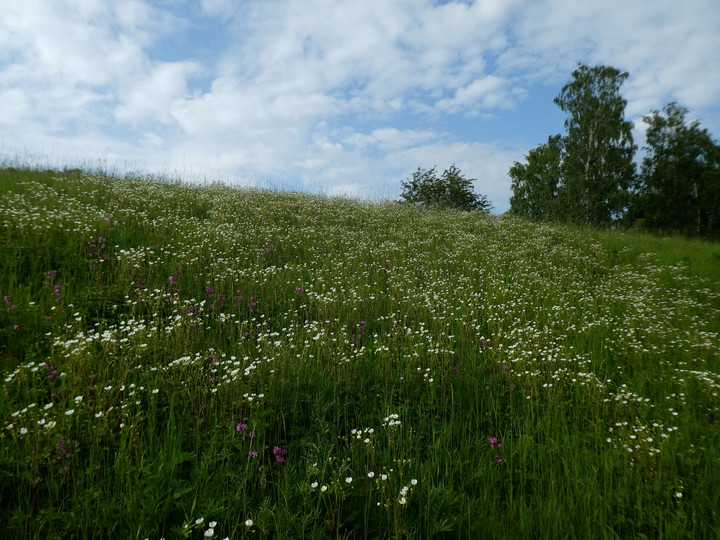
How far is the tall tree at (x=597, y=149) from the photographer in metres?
31.7

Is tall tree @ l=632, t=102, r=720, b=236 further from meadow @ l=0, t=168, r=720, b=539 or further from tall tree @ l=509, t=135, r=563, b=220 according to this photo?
meadow @ l=0, t=168, r=720, b=539

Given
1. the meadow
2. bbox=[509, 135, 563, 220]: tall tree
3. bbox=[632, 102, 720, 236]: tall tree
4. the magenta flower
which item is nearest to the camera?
the meadow

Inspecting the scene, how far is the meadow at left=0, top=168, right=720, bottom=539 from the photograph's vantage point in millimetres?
2393

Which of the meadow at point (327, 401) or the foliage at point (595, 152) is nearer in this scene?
the meadow at point (327, 401)

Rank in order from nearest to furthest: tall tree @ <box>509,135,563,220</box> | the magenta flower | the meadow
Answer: the meadow
the magenta flower
tall tree @ <box>509,135,563,220</box>

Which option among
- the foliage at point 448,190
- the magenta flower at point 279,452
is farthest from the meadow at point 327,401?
the foliage at point 448,190

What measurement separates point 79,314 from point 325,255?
5.11 metres

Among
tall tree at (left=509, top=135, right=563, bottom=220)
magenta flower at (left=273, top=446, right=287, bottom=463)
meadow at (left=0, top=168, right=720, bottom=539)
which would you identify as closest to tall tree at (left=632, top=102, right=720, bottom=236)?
tall tree at (left=509, top=135, right=563, bottom=220)

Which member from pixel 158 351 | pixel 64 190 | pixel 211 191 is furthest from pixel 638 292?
pixel 64 190

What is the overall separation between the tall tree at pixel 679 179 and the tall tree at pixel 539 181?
696 centimetres

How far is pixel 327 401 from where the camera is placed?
3590 mm

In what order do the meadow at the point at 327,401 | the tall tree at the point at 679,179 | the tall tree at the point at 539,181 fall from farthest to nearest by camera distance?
the tall tree at the point at 539,181, the tall tree at the point at 679,179, the meadow at the point at 327,401

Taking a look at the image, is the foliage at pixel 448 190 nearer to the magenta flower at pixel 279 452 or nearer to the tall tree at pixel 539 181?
the tall tree at pixel 539 181

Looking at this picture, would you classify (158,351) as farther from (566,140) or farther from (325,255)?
(566,140)
